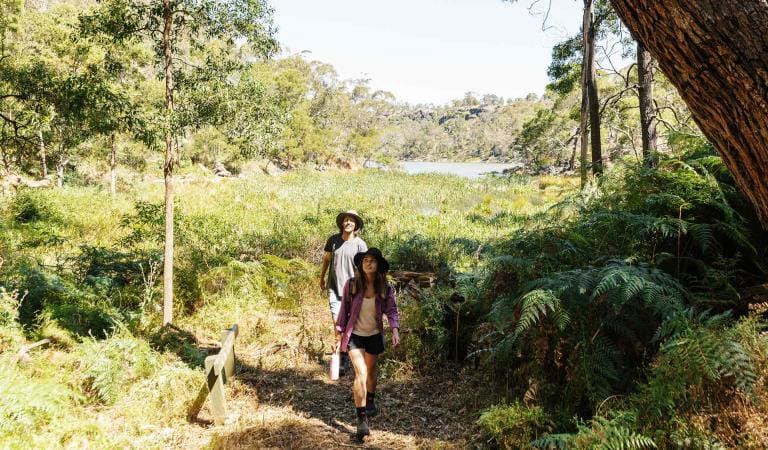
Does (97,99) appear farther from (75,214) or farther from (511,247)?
(75,214)

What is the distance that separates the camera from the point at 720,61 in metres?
1.91

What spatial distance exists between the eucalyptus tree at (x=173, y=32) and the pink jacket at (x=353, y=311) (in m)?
3.31

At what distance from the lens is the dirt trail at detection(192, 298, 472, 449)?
425 cm

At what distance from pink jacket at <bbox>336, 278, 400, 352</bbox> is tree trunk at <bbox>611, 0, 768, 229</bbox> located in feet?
9.73

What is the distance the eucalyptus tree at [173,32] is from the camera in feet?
20.6

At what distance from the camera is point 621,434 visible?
2787 millimetres

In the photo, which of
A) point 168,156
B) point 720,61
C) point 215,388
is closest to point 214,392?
point 215,388

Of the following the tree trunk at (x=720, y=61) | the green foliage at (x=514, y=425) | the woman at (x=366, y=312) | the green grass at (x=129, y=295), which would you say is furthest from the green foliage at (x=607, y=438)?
the green grass at (x=129, y=295)

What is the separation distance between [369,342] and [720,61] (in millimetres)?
3452

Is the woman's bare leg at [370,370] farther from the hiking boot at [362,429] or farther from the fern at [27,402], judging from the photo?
the fern at [27,402]

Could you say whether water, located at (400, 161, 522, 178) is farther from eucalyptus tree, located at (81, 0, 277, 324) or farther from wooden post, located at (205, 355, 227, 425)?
wooden post, located at (205, 355, 227, 425)

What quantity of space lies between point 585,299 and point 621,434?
3.52 ft

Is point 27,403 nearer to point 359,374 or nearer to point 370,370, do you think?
point 359,374

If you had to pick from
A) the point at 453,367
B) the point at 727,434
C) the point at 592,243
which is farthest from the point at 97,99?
the point at 727,434
